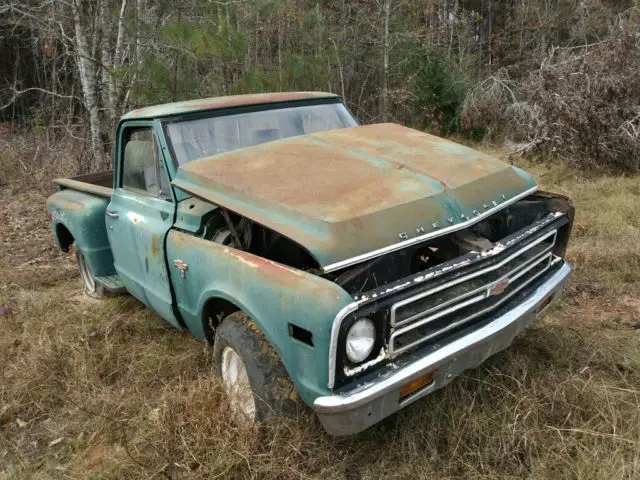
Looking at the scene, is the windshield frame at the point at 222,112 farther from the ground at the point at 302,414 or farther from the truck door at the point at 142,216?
the ground at the point at 302,414

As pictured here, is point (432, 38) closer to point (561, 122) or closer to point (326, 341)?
point (561, 122)

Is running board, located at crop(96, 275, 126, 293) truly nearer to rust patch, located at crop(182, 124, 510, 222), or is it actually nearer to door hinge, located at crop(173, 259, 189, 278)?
door hinge, located at crop(173, 259, 189, 278)

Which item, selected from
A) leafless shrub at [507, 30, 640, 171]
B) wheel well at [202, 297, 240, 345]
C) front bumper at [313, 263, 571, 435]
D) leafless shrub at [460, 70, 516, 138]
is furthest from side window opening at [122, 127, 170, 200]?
leafless shrub at [460, 70, 516, 138]

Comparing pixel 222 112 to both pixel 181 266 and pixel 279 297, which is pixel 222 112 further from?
pixel 279 297

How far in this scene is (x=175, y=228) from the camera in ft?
10.1

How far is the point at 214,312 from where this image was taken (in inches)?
114

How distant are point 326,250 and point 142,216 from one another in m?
1.70

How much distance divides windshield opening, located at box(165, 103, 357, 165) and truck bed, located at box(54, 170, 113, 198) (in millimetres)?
1098

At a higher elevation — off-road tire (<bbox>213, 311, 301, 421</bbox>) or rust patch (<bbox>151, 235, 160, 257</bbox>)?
rust patch (<bbox>151, 235, 160, 257</bbox>)

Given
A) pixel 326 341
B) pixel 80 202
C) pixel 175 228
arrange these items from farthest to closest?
pixel 80 202, pixel 175 228, pixel 326 341

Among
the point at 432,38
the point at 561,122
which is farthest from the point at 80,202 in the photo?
the point at 432,38

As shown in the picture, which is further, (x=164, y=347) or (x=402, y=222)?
(x=164, y=347)

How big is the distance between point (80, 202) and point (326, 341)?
3.11 m

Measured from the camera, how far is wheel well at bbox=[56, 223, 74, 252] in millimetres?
4695
